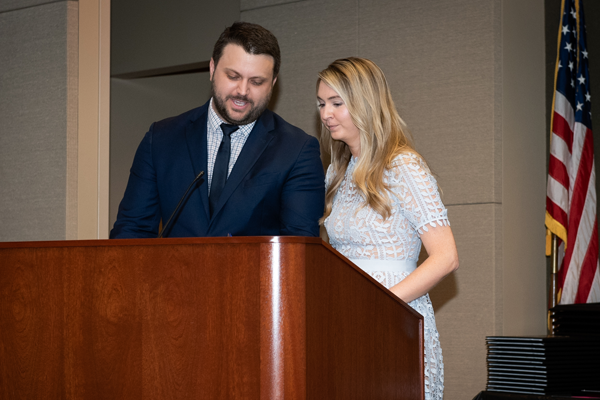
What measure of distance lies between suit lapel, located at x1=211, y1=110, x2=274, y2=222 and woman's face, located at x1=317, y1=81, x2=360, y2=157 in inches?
8.7

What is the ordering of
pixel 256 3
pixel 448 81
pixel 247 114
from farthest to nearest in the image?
pixel 256 3
pixel 448 81
pixel 247 114

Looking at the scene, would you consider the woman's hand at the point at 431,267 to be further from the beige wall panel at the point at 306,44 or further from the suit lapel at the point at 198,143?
the beige wall panel at the point at 306,44

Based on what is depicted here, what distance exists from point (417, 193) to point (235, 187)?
59 centimetres

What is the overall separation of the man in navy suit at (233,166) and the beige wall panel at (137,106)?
2.53 metres

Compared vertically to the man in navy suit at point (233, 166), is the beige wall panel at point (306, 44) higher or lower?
higher

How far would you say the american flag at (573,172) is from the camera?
12.6ft

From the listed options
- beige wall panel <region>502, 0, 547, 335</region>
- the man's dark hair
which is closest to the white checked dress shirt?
the man's dark hair

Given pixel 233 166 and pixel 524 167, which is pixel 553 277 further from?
pixel 233 166

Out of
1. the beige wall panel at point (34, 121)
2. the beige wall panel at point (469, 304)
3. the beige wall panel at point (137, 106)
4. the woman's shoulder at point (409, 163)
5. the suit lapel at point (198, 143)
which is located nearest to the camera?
the suit lapel at point (198, 143)

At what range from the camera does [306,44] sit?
4312 millimetres

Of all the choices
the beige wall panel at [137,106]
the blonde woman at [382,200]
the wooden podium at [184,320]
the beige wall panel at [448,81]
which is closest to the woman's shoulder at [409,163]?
the blonde woman at [382,200]

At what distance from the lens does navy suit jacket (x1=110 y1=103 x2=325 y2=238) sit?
6.44 feet

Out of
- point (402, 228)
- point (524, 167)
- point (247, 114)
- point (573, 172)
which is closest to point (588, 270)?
point (573, 172)

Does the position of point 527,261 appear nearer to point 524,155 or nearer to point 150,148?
point 524,155
